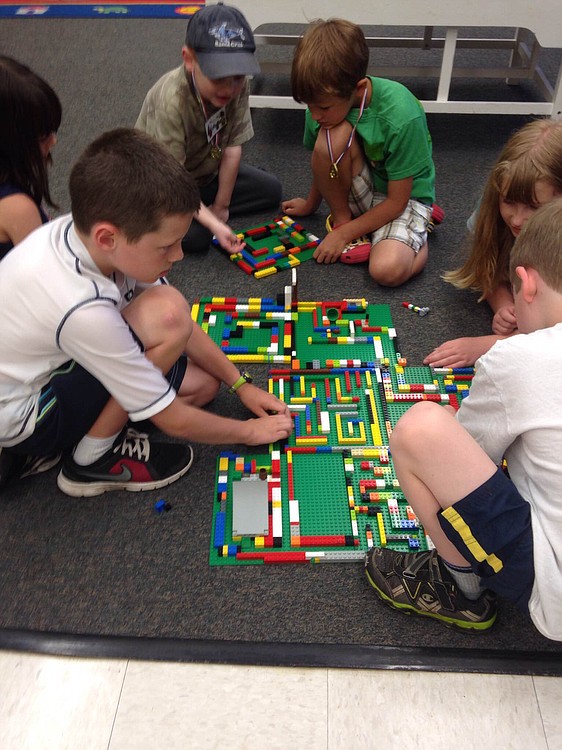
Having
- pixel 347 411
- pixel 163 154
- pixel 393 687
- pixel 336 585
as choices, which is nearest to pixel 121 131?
pixel 163 154

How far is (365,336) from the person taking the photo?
207 cm

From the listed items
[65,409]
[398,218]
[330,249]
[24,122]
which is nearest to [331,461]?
[65,409]

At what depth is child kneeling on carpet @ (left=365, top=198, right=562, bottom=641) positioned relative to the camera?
Result: 1.10 metres

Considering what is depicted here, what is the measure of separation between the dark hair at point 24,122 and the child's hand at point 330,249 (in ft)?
3.42

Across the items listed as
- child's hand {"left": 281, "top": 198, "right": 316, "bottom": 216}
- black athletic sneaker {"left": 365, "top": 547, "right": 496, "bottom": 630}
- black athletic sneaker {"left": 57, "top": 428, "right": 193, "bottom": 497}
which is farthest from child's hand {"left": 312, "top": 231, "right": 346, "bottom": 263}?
black athletic sneaker {"left": 365, "top": 547, "right": 496, "bottom": 630}

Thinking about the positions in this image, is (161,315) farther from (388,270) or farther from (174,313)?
(388,270)

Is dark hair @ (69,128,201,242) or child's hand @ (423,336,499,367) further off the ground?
dark hair @ (69,128,201,242)

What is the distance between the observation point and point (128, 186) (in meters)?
1.29

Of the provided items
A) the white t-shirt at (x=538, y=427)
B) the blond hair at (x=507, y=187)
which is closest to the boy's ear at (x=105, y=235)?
the white t-shirt at (x=538, y=427)

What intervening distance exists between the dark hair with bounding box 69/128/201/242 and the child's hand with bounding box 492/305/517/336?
1160 millimetres

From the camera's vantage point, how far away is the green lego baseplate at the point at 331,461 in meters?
1.54

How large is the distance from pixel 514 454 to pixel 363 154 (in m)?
1.44

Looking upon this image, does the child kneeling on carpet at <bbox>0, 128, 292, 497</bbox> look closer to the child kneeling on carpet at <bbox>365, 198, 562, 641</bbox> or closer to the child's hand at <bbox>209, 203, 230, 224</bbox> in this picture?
the child kneeling on carpet at <bbox>365, 198, 562, 641</bbox>

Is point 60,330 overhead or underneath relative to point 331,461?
overhead
